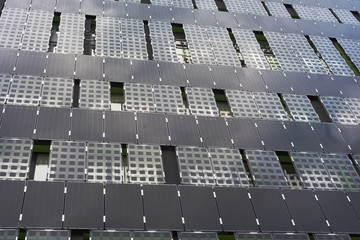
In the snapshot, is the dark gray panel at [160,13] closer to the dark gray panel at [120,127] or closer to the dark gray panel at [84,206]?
the dark gray panel at [120,127]

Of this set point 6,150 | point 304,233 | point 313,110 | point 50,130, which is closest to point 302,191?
point 304,233

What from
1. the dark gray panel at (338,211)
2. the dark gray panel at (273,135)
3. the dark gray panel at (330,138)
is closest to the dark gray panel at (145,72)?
the dark gray panel at (273,135)

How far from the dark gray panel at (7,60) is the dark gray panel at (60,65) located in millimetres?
1930

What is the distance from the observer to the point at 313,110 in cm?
2361

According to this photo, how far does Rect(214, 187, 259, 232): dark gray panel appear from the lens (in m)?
16.6

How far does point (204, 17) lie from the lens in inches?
1192

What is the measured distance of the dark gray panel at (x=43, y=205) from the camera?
15008mm

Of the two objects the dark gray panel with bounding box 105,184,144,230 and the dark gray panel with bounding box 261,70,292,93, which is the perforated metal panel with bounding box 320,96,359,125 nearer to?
the dark gray panel with bounding box 261,70,292,93

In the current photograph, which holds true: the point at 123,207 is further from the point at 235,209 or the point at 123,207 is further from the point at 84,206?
the point at 235,209

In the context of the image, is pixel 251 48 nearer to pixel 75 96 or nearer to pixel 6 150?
pixel 75 96

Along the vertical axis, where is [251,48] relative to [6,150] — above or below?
above

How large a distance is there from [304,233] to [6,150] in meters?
13.7

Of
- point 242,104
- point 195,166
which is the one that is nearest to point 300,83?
point 242,104

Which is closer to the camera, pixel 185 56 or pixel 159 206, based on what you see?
pixel 159 206
